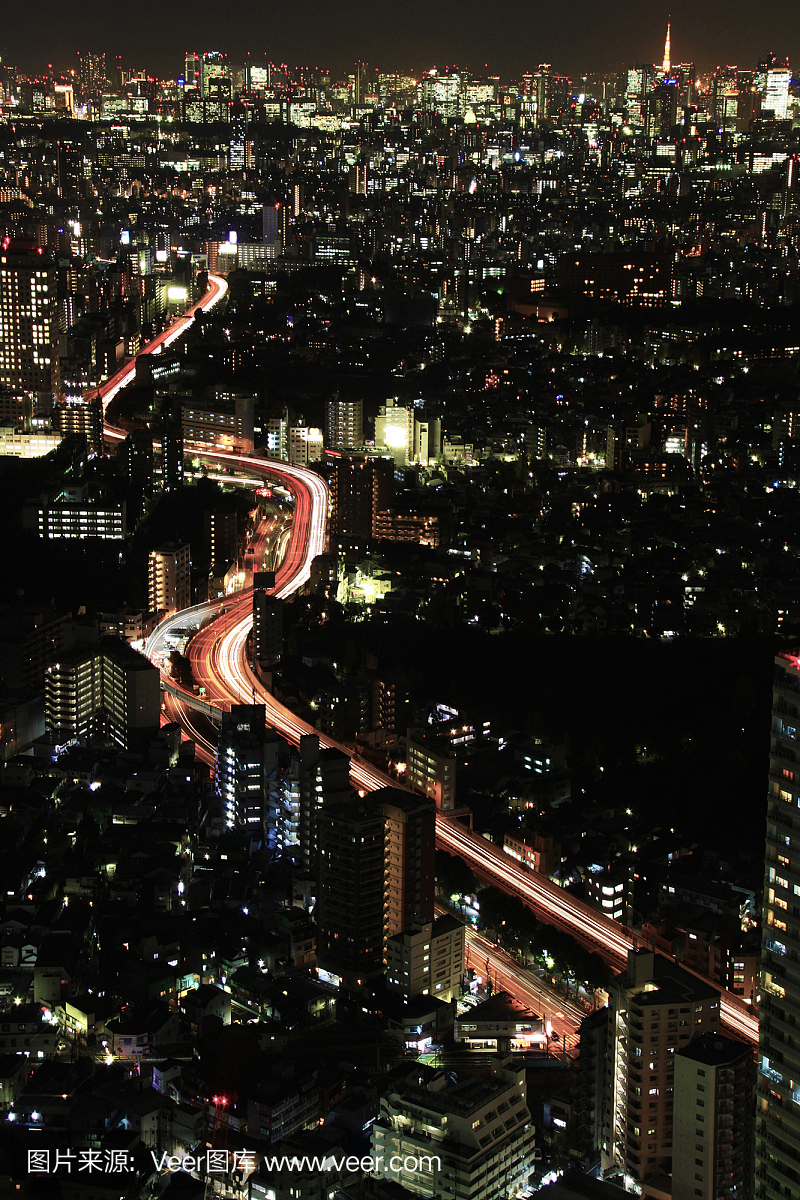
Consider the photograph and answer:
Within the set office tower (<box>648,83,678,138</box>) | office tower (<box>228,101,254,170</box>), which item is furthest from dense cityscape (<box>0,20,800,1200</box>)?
office tower (<box>648,83,678,138</box>)

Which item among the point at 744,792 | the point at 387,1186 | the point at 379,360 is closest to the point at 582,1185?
the point at 387,1186

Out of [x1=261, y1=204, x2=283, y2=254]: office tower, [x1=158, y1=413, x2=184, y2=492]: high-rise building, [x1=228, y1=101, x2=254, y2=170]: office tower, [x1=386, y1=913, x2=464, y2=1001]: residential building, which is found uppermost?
[x1=228, y1=101, x2=254, y2=170]: office tower

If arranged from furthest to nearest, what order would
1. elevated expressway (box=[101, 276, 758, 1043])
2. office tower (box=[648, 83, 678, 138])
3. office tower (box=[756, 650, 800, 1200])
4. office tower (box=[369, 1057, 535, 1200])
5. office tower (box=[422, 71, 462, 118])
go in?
office tower (box=[422, 71, 462, 118]), office tower (box=[648, 83, 678, 138]), elevated expressway (box=[101, 276, 758, 1043]), office tower (box=[369, 1057, 535, 1200]), office tower (box=[756, 650, 800, 1200])

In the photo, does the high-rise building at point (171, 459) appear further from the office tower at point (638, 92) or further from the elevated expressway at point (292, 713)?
the office tower at point (638, 92)

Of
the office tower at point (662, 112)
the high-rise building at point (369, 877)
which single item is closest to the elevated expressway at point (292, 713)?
the high-rise building at point (369, 877)

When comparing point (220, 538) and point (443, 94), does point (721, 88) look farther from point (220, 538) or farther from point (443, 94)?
point (220, 538)

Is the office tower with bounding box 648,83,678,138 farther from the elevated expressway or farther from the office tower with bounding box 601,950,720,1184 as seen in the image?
the office tower with bounding box 601,950,720,1184

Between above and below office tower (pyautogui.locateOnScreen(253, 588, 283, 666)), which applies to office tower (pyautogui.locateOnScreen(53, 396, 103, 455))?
above
